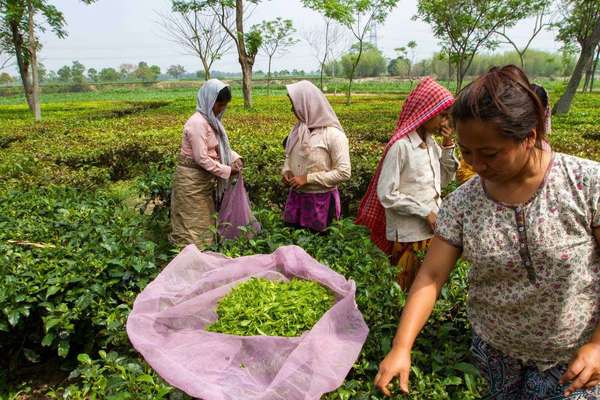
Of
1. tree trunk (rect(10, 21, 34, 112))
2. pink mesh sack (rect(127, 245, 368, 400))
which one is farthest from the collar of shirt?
tree trunk (rect(10, 21, 34, 112))

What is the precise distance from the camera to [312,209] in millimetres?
3213

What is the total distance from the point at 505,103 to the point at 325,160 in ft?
7.02

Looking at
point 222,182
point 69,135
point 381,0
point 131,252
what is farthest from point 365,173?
point 381,0

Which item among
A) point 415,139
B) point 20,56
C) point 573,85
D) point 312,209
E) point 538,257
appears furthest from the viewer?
point 20,56

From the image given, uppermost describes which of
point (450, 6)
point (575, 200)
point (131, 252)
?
point (450, 6)

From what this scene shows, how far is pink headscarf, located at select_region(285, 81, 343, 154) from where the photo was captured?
9.91 feet

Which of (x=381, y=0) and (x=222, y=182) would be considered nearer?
(x=222, y=182)

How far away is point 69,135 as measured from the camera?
22.3ft

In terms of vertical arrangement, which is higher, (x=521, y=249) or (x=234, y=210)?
(x=521, y=249)

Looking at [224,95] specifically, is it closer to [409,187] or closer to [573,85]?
[409,187]

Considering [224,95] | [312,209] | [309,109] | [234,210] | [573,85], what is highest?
[573,85]

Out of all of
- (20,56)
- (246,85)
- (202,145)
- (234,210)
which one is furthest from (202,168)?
(20,56)

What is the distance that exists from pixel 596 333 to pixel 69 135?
7287mm

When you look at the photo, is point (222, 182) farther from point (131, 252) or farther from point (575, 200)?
point (575, 200)
